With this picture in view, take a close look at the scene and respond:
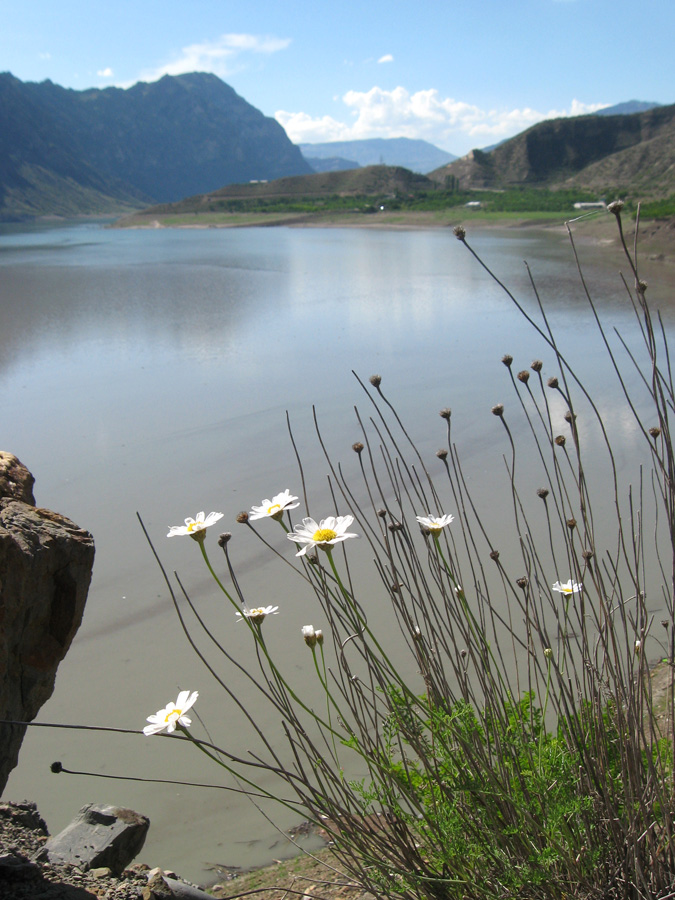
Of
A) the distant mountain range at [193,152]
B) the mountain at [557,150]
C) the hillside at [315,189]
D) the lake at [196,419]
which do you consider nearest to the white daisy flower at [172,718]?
the lake at [196,419]

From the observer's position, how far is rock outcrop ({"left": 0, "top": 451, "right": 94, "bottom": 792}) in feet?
5.55

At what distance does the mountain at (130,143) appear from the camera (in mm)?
105250

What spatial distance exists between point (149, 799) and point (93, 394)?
5999mm

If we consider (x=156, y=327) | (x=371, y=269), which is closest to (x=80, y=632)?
(x=156, y=327)

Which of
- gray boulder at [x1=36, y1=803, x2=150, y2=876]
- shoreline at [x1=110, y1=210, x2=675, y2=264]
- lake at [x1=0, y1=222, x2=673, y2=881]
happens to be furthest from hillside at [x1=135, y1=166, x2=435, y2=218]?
gray boulder at [x1=36, y1=803, x2=150, y2=876]

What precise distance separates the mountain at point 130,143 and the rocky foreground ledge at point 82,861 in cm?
10000

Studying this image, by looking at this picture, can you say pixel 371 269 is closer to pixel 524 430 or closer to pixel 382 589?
pixel 524 430

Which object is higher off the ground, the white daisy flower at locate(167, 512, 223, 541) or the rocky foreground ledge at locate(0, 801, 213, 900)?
the white daisy flower at locate(167, 512, 223, 541)

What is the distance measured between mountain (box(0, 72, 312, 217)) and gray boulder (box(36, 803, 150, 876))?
328 feet

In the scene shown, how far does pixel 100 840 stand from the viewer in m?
2.12

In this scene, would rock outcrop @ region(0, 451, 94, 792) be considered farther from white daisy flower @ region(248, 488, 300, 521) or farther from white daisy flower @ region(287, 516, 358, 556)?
white daisy flower @ region(287, 516, 358, 556)

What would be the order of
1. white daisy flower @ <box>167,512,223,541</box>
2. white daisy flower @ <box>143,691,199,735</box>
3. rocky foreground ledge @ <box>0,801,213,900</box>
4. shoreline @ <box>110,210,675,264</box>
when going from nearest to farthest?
white daisy flower @ <box>143,691,199,735</box>
white daisy flower @ <box>167,512,223,541</box>
rocky foreground ledge @ <box>0,801,213,900</box>
shoreline @ <box>110,210,675,264</box>

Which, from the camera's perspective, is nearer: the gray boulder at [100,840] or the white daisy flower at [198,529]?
the white daisy flower at [198,529]

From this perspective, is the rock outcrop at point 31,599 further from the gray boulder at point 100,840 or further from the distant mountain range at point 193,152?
the distant mountain range at point 193,152
